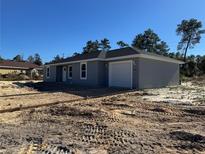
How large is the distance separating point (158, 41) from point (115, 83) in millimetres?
34992

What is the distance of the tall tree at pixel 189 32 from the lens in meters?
46.3

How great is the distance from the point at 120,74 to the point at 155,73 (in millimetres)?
3253

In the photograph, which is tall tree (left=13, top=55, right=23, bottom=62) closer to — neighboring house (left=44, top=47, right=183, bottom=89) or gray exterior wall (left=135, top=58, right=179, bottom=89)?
neighboring house (left=44, top=47, right=183, bottom=89)

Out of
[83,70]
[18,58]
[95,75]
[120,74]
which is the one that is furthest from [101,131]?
[18,58]

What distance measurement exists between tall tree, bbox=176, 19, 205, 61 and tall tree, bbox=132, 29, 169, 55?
A: 4.39 metres

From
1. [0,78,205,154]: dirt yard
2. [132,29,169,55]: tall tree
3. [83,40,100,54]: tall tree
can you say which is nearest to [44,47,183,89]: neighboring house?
[0,78,205,154]: dirt yard

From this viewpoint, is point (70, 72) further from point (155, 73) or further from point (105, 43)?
point (105, 43)

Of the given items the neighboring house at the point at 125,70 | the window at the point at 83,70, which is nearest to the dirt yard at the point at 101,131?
the neighboring house at the point at 125,70

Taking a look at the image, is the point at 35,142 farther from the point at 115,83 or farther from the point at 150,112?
the point at 115,83

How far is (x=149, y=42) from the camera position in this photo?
1953 inches

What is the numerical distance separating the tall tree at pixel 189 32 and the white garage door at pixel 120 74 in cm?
3165

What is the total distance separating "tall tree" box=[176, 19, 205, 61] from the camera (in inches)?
1821

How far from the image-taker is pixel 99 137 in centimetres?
507

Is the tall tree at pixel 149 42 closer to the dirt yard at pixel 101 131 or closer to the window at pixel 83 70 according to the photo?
the window at pixel 83 70
